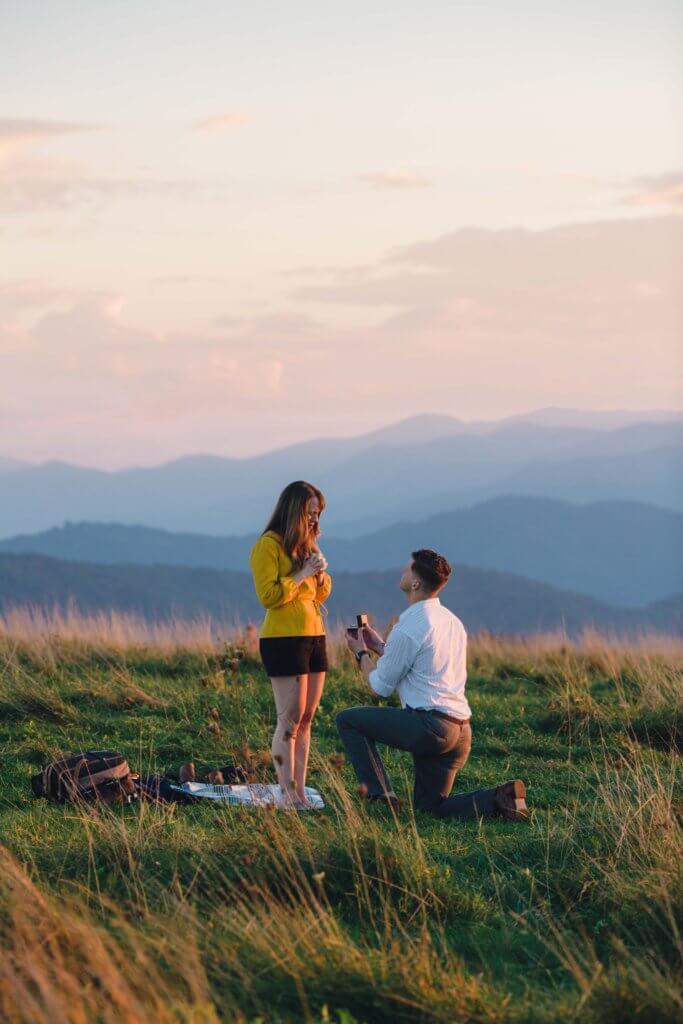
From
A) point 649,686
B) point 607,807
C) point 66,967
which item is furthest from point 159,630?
point 66,967

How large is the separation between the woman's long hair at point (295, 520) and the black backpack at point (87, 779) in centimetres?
182

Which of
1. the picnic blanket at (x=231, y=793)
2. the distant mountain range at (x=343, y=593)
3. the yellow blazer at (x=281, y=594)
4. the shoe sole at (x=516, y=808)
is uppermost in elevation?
the yellow blazer at (x=281, y=594)

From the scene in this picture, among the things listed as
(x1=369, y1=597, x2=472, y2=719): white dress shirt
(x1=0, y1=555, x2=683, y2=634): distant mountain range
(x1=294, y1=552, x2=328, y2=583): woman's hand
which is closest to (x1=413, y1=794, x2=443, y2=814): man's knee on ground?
(x1=369, y1=597, x2=472, y2=719): white dress shirt

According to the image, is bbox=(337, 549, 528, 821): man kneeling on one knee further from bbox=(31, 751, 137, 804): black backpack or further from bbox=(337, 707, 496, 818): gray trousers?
bbox=(31, 751, 137, 804): black backpack

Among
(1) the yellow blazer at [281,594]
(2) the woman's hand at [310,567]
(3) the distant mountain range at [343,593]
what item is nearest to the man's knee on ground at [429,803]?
(1) the yellow blazer at [281,594]

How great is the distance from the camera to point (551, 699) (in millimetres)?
11625

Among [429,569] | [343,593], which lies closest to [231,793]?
[429,569]

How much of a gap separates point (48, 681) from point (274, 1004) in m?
8.16

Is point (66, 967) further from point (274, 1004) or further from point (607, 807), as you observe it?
point (607, 807)

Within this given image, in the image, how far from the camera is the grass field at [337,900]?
14.1ft

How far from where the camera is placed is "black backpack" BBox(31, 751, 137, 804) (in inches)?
312

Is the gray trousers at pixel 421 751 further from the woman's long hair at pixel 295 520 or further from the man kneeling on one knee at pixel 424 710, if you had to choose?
the woman's long hair at pixel 295 520

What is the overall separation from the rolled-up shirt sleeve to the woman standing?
42 cm

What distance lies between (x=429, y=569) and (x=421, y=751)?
3.85 ft
